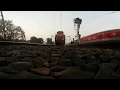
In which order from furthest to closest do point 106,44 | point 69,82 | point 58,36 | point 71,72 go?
point 58,36 → point 106,44 → point 71,72 → point 69,82

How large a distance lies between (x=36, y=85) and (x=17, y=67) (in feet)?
2.42

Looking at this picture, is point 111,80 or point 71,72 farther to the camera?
point 71,72

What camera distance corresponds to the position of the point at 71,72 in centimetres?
182
